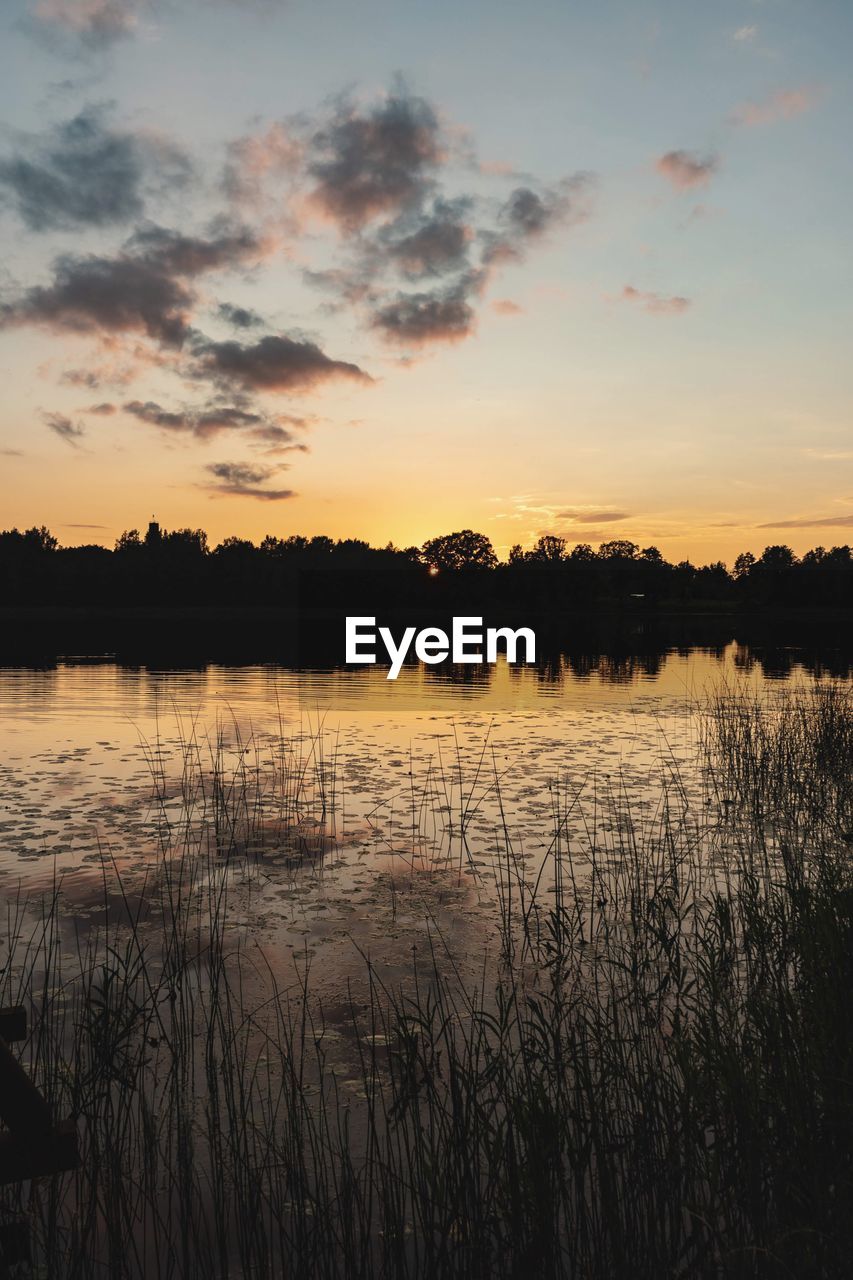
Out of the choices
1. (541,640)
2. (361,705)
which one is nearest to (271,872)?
(361,705)

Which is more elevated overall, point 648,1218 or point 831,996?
point 831,996

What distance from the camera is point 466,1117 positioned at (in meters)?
5.60

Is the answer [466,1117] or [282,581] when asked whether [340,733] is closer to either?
[466,1117]

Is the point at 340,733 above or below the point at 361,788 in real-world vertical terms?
above

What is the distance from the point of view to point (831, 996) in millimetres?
6469

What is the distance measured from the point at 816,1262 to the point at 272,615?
14572 cm

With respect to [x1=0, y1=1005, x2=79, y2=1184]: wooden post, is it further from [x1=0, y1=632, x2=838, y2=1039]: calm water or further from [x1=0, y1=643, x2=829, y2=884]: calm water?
[x1=0, y1=643, x2=829, y2=884]: calm water

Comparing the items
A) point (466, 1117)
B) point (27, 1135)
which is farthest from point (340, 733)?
point (27, 1135)

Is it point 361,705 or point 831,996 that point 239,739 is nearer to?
point 361,705

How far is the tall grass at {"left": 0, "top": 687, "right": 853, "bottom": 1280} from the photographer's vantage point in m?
5.04

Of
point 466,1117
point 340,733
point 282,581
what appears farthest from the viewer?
point 282,581

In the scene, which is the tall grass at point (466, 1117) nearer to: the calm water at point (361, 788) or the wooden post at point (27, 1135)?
the wooden post at point (27, 1135)

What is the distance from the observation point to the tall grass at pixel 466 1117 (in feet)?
16.5

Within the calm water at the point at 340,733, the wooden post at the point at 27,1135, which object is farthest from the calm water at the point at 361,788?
the wooden post at the point at 27,1135
